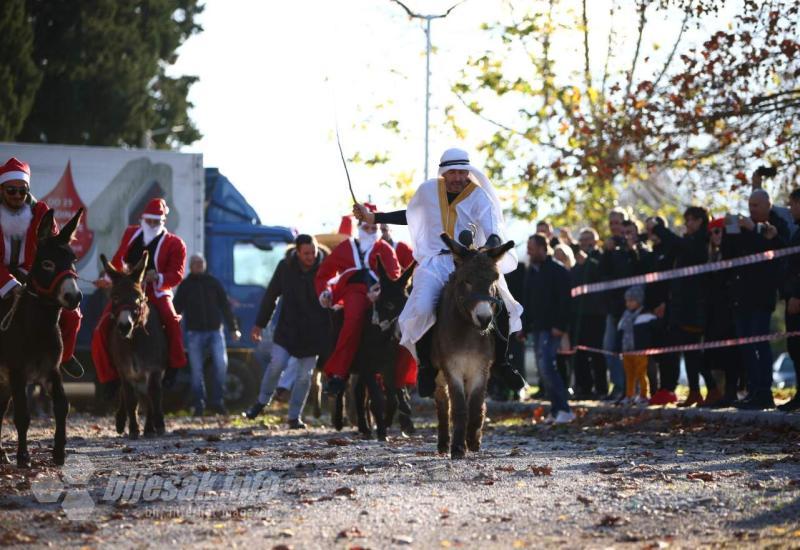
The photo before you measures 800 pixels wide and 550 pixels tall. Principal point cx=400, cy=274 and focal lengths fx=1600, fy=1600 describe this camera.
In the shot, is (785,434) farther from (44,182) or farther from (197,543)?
(44,182)

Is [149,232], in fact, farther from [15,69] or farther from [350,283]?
[15,69]

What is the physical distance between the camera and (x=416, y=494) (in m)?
10.3

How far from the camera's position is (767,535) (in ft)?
27.8

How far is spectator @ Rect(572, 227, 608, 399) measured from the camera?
22.0 m

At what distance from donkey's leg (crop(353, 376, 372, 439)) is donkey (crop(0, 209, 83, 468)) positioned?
16.0 ft

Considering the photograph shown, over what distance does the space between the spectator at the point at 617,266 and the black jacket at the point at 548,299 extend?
→ 5.21 ft

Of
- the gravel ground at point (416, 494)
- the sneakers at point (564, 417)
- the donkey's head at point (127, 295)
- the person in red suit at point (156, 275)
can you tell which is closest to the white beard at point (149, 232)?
the person in red suit at point (156, 275)

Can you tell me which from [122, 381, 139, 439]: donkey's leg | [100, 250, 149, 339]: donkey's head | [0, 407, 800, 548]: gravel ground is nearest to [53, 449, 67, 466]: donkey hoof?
[0, 407, 800, 548]: gravel ground

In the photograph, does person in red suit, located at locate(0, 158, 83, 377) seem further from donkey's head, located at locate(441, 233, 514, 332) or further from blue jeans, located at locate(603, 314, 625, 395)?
blue jeans, located at locate(603, 314, 625, 395)

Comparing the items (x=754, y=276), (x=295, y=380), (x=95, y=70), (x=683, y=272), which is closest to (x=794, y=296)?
(x=754, y=276)

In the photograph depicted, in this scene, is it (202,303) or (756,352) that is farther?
(202,303)

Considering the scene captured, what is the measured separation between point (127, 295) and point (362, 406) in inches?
111

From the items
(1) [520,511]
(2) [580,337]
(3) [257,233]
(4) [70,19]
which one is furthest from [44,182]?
(4) [70,19]

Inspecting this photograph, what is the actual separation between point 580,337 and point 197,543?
14401 millimetres
